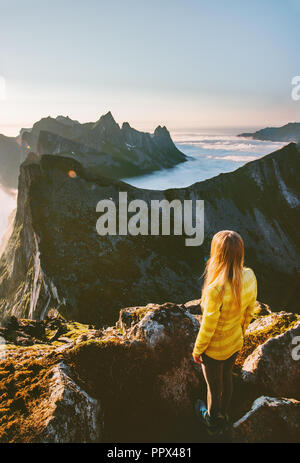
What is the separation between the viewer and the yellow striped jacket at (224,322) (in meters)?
5.86

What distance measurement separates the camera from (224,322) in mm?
6141

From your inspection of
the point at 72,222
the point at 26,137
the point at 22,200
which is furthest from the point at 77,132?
the point at 72,222

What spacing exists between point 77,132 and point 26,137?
208 feet

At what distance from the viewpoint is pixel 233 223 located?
222ft

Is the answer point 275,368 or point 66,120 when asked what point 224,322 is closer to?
point 275,368

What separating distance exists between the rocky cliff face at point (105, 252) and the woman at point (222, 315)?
1027 inches

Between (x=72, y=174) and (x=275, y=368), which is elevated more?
(x=72, y=174)

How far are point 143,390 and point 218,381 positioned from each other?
2788 mm

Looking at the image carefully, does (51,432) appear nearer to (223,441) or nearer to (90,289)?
(223,441)

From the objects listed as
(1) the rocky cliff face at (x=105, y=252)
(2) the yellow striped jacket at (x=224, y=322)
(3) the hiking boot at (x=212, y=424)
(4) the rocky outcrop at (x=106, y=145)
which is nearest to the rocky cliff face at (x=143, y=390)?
(3) the hiking boot at (x=212, y=424)

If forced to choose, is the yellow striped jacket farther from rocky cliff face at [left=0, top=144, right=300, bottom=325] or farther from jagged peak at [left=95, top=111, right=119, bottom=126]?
jagged peak at [left=95, top=111, right=119, bottom=126]

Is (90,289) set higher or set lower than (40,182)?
lower

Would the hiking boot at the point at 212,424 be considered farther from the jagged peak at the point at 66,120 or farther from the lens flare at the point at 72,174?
the jagged peak at the point at 66,120

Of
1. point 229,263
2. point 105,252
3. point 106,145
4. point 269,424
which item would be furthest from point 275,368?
point 106,145
